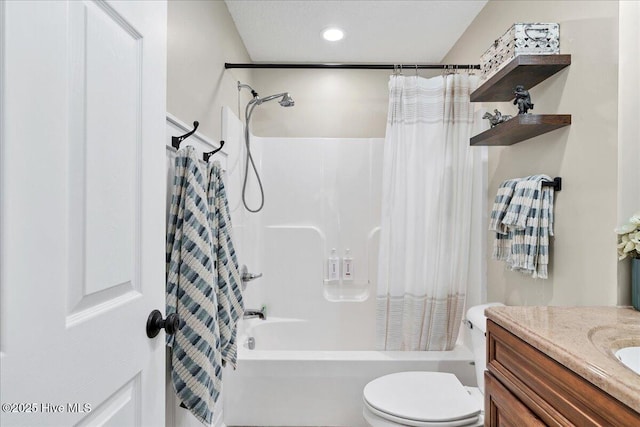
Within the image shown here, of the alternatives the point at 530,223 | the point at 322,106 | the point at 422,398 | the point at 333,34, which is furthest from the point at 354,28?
Answer: the point at 422,398

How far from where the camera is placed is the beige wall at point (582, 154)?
121 centimetres

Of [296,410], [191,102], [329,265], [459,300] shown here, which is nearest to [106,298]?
[191,102]

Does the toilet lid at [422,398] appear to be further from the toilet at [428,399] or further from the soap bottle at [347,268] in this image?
the soap bottle at [347,268]

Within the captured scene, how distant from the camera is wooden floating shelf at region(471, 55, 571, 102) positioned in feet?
4.61

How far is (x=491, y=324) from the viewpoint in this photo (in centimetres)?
112

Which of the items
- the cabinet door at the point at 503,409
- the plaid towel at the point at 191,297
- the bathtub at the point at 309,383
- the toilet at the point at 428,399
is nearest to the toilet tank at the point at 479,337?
the toilet at the point at 428,399

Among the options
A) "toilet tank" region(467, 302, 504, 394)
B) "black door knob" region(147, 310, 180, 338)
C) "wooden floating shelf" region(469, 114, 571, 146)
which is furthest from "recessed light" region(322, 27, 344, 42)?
"black door knob" region(147, 310, 180, 338)

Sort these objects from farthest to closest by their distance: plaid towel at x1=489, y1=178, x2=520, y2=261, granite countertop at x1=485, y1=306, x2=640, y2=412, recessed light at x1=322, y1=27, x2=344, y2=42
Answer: recessed light at x1=322, y1=27, x2=344, y2=42, plaid towel at x1=489, y1=178, x2=520, y2=261, granite countertop at x1=485, y1=306, x2=640, y2=412

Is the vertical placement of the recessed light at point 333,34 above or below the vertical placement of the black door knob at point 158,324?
above

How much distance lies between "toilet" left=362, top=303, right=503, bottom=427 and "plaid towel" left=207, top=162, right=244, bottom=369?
642 millimetres

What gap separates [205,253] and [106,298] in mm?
541

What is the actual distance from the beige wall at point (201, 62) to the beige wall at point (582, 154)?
4.92 feet

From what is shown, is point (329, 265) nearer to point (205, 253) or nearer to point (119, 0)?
point (205, 253)

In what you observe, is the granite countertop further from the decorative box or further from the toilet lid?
the decorative box
